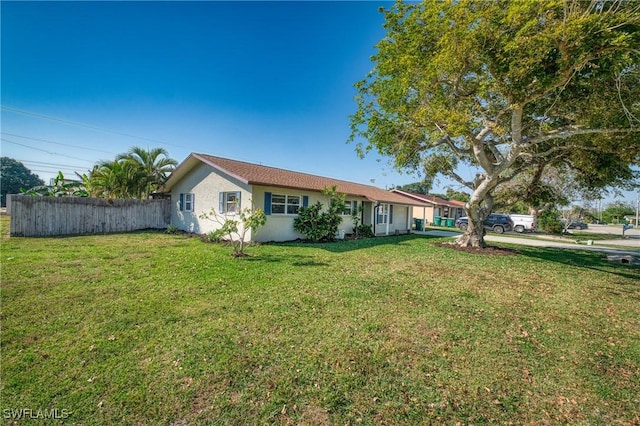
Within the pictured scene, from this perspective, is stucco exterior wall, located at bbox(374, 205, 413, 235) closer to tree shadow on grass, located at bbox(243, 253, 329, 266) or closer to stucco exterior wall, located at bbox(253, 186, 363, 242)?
stucco exterior wall, located at bbox(253, 186, 363, 242)

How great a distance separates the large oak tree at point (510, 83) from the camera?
650cm

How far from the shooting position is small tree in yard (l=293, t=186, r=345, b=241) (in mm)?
14438

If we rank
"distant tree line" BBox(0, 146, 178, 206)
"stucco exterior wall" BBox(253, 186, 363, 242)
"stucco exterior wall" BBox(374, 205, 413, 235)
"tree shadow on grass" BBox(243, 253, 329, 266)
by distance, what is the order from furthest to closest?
"stucco exterior wall" BBox(374, 205, 413, 235) < "distant tree line" BBox(0, 146, 178, 206) < "stucco exterior wall" BBox(253, 186, 363, 242) < "tree shadow on grass" BBox(243, 253, 329, 266)

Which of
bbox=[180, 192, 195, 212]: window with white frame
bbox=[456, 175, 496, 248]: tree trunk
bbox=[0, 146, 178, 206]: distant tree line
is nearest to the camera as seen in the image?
bbox=[456, 175, 496, 248]: tree trunk

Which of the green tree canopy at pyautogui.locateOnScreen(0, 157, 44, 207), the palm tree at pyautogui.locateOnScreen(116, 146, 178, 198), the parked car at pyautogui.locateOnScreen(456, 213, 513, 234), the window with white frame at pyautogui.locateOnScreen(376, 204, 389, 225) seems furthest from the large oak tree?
the green tree canopy at pyautogui.locateOnScreen(0, 157, 44, 207)

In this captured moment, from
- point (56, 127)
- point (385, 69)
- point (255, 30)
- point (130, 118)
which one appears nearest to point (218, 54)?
point (255, 30)

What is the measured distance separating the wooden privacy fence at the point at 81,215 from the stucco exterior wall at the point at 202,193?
130 cm

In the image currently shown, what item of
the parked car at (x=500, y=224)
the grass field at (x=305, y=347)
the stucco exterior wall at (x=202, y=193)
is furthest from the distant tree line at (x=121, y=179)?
the parked car at (x=500, y=224)

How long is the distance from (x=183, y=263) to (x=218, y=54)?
10.3 meters

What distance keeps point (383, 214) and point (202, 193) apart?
1323cm

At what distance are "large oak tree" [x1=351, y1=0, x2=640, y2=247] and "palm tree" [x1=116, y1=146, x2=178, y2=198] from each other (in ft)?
45.8

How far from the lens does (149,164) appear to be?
1977cm

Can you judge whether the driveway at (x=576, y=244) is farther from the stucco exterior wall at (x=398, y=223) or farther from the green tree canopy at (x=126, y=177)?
the green tree canopy at (x=126, y=177)

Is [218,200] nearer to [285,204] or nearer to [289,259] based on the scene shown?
[285,204]
